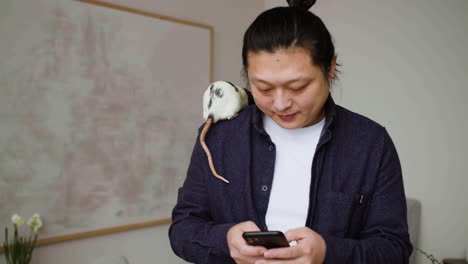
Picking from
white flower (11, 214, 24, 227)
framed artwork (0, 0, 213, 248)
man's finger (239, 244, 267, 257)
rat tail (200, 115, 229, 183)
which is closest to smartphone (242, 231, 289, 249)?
man's finger (239, 244, 267, 257)

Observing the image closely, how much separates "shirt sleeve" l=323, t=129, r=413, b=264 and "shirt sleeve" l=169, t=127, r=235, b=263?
257 millimetres

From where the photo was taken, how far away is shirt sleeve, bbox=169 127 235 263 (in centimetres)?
92

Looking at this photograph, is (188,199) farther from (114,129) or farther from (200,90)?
(200,90)

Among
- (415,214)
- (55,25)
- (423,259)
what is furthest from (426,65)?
(55,25)

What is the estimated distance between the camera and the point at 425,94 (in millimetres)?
2113

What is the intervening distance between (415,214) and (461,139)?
0.47 m

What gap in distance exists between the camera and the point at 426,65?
6.93ft

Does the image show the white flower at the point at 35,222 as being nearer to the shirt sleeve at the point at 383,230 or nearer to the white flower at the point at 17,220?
the white flower at the point at 17,220

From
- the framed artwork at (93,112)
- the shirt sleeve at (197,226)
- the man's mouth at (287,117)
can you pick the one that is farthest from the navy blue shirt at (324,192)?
the framed artwork at (93,112)

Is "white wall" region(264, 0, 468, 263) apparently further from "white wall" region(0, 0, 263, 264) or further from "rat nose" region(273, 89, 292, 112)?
"rat nose" region(273, 89, 292, 112)

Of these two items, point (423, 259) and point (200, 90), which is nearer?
point (423, 259)

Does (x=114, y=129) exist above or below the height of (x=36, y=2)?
below

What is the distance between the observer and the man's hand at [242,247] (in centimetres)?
81

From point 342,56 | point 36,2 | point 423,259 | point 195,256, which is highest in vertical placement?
point 36,2
